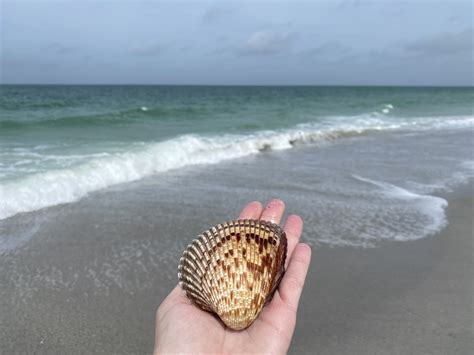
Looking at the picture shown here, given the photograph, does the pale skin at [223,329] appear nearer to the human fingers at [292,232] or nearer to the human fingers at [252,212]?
the human fingers at [292,232]

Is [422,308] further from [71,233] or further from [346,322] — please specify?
[71,233]

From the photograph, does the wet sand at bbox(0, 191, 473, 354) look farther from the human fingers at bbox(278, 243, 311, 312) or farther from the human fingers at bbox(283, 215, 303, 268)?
the human fingers at bbox(278, 243, 311, 312)

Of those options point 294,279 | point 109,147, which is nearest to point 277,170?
point 109,147

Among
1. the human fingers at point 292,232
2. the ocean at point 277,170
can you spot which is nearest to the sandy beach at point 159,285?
the ocean at point 277,170

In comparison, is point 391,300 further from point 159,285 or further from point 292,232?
point 159,285

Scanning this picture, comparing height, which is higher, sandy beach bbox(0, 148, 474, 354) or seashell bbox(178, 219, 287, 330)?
seashell bbox(178, 219, 287, 330)

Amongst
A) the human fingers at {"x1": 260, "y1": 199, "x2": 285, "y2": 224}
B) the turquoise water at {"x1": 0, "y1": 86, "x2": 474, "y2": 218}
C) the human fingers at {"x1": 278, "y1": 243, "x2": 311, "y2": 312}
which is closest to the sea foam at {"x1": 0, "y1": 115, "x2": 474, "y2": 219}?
the turquoise water at {"x1": 0, "y1": 86, "x2": 474, "y2": 218}

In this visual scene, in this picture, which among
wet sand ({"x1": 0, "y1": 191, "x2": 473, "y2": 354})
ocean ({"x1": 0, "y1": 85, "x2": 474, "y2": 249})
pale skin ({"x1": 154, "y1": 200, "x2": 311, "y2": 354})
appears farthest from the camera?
ocean ({"x1": 0, "y1": 85, "x2": 474, "y2": 249})

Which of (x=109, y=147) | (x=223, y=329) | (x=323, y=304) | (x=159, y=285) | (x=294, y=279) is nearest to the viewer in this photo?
(x=223, y=329)
